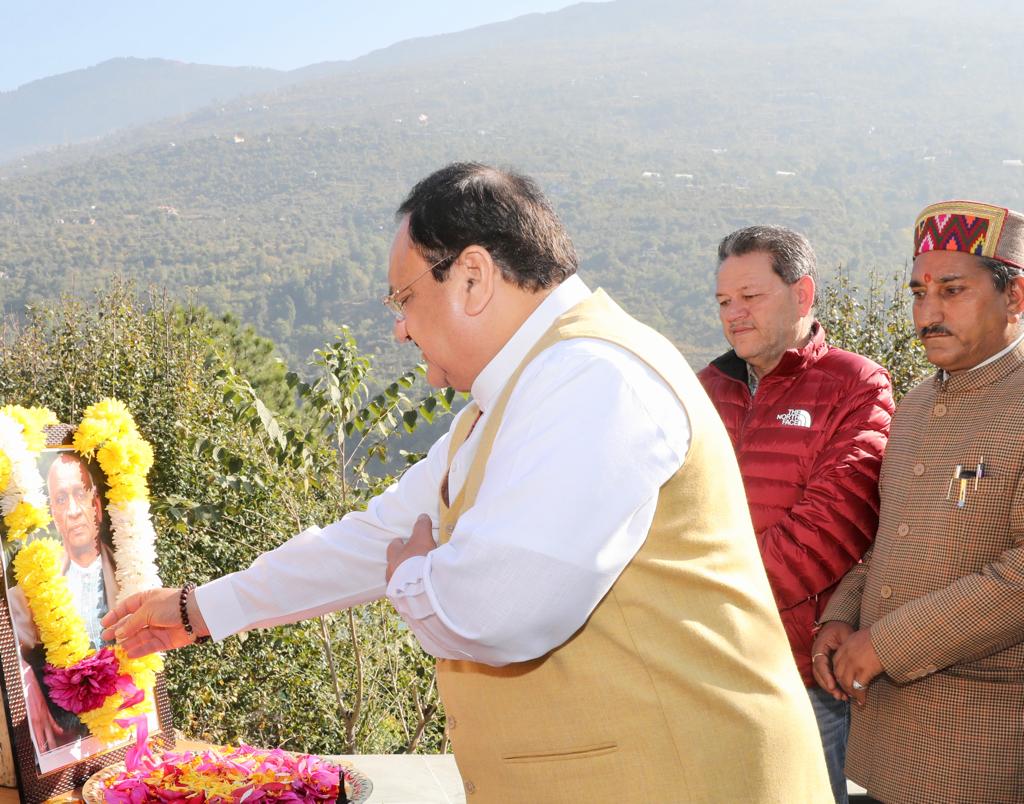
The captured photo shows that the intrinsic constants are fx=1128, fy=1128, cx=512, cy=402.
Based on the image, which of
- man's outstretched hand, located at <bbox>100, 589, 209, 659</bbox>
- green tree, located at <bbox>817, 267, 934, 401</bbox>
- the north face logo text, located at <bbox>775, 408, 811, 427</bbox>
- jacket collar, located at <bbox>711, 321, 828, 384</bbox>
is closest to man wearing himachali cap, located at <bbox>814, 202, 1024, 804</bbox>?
the north face logo text, located at <bbox>775, 408, 811, 427</bbox>

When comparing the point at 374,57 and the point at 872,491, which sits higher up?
the point at 374,57

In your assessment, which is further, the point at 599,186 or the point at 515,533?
the point at 599,186

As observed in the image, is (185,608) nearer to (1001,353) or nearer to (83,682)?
(83,682)

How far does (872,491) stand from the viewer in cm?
276

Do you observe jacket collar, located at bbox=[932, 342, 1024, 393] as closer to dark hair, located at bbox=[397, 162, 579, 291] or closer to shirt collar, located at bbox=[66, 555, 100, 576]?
dark hair, located at bbox=[397, 162, 579, 291]

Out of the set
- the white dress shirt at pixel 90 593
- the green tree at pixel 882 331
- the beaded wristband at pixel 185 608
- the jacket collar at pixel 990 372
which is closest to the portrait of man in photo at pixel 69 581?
the white dress shirt at pixel 90 593

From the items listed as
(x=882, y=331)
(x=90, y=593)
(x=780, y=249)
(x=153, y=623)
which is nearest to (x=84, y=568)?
(x=90, y=593)

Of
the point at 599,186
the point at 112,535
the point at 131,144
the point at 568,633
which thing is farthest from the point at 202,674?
the point at 131,144

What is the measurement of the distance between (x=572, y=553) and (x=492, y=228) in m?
0.55

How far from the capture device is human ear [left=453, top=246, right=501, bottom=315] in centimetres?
170

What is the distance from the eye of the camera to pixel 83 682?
2.67m

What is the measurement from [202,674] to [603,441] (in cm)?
769

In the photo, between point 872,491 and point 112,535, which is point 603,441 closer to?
point 872,491

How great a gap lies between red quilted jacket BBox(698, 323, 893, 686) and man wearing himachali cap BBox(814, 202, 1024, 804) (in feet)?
0.37
